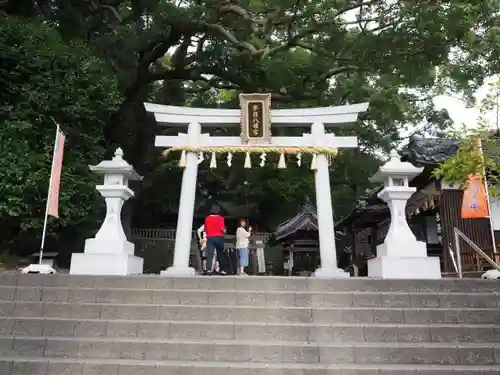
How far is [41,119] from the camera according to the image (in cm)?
1040

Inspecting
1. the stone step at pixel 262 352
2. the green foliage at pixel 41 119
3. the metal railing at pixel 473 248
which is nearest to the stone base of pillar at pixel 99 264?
the stone step at pixel 262 352

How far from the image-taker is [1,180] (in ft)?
31.3

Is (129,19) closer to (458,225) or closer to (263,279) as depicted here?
(263,279)

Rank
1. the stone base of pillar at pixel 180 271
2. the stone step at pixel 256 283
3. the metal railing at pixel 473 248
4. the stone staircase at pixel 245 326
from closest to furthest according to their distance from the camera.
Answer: the stone staircase at pixel 245 326 < the stone step at pixel 256 283 < the metal railing at pixel 473 248 < the stone base of pillar at pixel 180 271

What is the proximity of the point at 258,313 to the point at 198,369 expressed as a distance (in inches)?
53.6

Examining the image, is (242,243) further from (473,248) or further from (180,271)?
(473,248)

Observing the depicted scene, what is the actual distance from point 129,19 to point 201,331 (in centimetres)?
1162

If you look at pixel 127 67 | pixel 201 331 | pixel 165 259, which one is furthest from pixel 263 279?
pixel 165 259

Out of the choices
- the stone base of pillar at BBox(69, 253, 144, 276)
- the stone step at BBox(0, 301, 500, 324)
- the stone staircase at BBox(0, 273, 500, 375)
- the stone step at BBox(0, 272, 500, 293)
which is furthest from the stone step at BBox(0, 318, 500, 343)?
the stone base of pillar at BBox(69, 253, 144, 276)

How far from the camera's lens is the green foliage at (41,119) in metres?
9.79

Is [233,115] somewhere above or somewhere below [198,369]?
above

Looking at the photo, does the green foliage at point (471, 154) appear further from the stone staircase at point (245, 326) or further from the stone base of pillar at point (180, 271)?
the stone base of pillar at point (180, 271)

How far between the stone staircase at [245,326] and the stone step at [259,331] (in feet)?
0.04

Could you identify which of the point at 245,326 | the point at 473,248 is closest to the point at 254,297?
the point at 245,326
